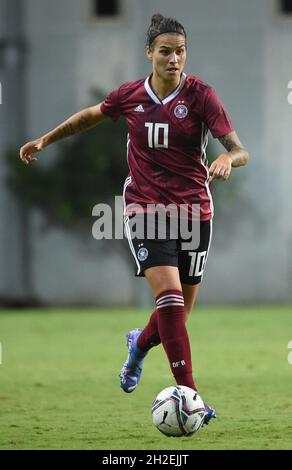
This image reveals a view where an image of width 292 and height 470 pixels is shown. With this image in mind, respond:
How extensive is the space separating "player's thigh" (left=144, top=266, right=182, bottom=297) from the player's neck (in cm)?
108

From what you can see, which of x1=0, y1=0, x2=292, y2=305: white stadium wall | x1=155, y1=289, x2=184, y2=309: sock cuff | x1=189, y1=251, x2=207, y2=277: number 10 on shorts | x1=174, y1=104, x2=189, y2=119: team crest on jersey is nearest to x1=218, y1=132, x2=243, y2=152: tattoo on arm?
x1=174, y1=104, x2=189, y2=119: team crest on jersey

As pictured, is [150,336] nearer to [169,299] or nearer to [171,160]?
[169,299]

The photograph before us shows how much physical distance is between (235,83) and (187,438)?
67.1ft

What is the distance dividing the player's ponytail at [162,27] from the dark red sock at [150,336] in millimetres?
1781

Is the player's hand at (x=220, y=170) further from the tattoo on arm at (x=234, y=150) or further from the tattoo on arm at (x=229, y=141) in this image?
the tattoo on arm at (x=229, y=141)

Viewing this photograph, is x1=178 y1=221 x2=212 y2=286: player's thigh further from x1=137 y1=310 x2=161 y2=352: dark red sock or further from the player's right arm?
the player's right arm

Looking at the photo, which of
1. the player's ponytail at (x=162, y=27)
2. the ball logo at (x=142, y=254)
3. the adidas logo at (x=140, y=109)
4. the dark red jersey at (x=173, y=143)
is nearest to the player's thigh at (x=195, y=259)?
the dark red jersey at (x=173, y=143)

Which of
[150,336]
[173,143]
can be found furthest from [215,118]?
[150,336]

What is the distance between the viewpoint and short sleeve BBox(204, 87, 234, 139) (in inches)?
264

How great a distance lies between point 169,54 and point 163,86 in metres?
0.24

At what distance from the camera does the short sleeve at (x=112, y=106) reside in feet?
23.9

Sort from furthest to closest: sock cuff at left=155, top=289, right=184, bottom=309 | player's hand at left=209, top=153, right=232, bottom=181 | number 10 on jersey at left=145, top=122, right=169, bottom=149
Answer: number 10 on jersey at left=145, top=122, right=169, bottom=149, sock cuff at left=155, top=289, right=184, bottom=309, player's hand at left=209, top=153, right=232, bottom=181

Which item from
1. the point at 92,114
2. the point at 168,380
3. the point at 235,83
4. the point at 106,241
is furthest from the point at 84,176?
the point at 92,114

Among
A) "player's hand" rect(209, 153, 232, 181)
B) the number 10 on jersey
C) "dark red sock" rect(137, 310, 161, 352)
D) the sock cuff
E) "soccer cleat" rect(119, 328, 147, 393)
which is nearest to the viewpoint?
"player's hand" rect(209, 153, 232, 181)
